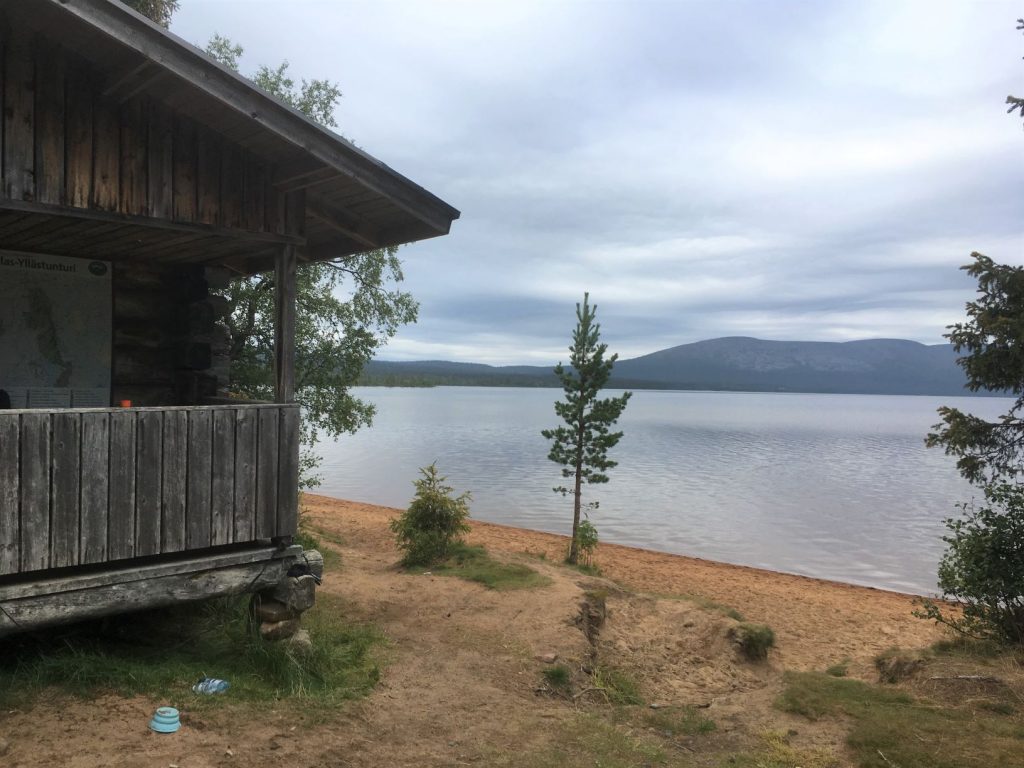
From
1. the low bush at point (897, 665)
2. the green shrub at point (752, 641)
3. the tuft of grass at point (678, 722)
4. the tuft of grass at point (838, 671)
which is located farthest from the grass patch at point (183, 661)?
the low bush at point (897, 665)

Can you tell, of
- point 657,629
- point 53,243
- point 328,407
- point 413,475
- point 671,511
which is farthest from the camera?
point 413,475

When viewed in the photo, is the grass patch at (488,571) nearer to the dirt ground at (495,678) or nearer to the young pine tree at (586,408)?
the dirt ground at (495,678)

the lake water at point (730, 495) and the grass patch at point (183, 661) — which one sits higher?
the grass patch at point (183, 661)

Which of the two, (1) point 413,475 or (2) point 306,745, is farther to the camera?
(1) point 413,475

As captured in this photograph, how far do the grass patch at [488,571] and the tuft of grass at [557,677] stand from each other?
10.2ft

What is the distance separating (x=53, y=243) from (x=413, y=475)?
32910mm

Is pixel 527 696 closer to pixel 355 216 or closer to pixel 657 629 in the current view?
pixel 657 629

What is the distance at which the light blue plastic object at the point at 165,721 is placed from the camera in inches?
183

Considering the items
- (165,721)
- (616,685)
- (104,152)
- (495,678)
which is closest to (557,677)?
(495,678)

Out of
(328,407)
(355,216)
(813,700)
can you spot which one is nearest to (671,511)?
(328,407)

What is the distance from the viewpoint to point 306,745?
16.2ft

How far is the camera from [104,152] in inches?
211

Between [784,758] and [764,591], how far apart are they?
460 inches

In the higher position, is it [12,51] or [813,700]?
[12,51]
